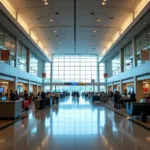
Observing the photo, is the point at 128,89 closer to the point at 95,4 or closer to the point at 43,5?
the point at 95,4

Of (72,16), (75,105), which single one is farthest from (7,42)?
(75,105)

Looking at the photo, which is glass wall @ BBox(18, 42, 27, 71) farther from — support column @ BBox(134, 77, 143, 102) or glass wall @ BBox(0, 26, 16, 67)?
support column @ BBox(134, 77, 143, 102)

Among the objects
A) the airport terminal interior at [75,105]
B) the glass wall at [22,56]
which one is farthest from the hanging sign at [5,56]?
the glass wall at [22,56]

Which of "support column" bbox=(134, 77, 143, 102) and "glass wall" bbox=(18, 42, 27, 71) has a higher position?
"glass wall" bbox=(18, 42, 27, 71)

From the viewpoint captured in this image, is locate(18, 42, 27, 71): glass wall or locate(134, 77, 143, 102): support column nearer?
locate(134, 77, 143, 102): support column

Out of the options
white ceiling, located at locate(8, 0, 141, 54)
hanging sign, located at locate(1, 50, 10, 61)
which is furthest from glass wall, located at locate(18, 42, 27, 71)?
hanging sign, located at locate(1, 50, 10, 61)

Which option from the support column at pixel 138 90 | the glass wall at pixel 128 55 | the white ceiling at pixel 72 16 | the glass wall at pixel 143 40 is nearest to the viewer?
the white ceiling at pixel 72 16

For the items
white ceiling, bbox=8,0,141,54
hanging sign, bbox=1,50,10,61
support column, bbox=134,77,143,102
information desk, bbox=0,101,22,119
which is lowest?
information desk, bbox=0,101,22,119

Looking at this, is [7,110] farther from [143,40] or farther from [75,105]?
[143,40]

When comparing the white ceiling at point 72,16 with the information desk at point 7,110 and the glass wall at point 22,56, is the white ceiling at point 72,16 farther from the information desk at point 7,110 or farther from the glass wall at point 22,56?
the information desk at point 7,110

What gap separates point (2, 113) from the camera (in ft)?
36.9

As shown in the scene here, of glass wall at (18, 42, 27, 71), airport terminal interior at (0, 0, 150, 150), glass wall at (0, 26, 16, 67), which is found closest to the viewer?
airport terminal interior at (0, 0, 150, 150)

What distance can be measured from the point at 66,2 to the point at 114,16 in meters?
5.92

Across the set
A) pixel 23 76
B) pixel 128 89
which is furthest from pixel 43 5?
pixel 128 89
